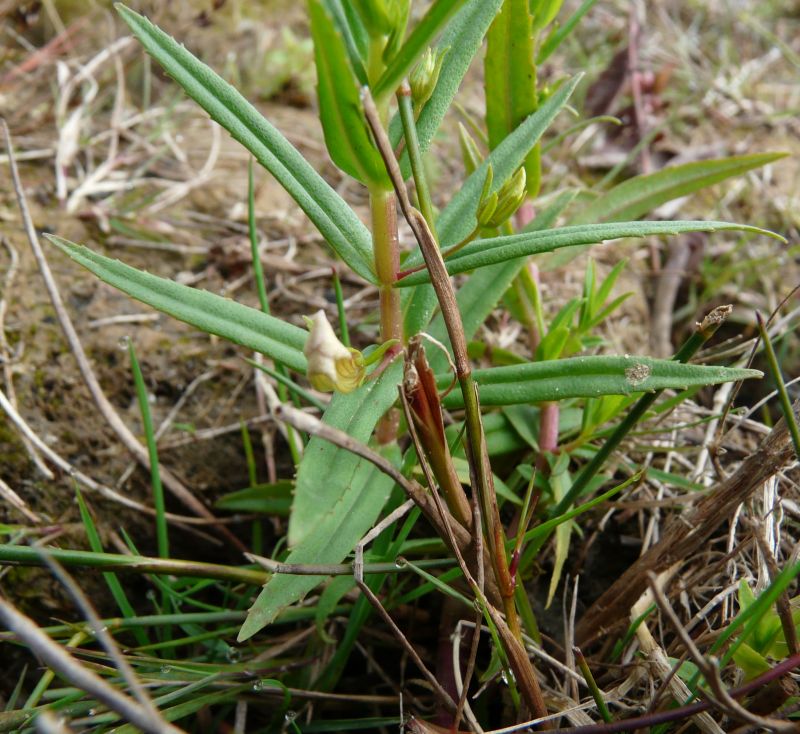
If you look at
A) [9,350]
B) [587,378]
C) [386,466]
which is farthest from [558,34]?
[9,350]

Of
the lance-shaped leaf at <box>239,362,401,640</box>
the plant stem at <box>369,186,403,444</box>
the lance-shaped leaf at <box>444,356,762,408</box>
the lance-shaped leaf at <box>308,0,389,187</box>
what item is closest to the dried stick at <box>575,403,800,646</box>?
the lance-shaped leaf at <box>444,356,762,408</box>

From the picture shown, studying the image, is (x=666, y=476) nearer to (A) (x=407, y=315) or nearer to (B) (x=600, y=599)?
(B) (x=600, y=599)

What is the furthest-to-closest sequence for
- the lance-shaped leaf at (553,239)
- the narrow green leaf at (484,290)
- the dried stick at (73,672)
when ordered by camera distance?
the narrow green leaf at (484,290) → the lance-shaped leaf at (553,239) → the dried stick at (73,672)

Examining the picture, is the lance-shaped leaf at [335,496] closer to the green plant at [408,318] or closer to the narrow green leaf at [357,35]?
the green plant at [408,318]

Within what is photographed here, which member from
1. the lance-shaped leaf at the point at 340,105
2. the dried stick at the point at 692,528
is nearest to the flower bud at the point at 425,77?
the lance-shaped leaf at the point at 340,105

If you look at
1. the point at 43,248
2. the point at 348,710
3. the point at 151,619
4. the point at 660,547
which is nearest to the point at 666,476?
the point at 660,547

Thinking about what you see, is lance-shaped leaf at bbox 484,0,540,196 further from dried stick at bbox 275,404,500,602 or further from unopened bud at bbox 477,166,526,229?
dried stick at bbox 275,404,500,602
